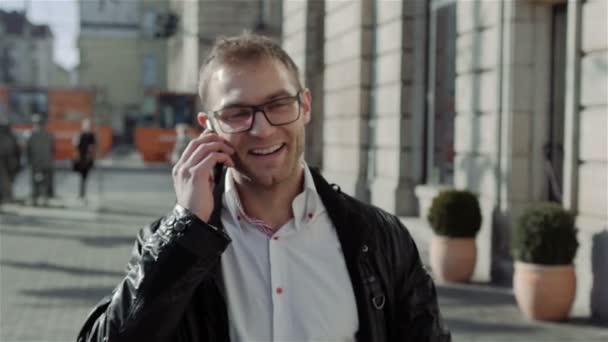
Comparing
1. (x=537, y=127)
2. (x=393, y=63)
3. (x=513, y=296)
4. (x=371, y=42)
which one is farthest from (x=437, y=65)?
(x=513, y=296)

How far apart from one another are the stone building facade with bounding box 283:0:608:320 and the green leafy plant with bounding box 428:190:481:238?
50cm

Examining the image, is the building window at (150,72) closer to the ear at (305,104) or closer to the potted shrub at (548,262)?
the potted shrub at (548,262)

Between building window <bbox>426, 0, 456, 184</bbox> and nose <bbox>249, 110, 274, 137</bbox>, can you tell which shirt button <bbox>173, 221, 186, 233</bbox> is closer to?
nose <bbox>249, 110, 274, 137</bbox>

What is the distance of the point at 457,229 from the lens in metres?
9.77

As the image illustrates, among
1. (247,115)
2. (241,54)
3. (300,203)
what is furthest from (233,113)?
(300,203)

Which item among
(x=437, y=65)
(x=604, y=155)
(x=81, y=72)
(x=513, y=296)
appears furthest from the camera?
(x=81, y=72)

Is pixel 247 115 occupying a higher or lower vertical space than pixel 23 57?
lower

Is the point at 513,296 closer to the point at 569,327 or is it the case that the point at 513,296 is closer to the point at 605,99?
the point at 569,327

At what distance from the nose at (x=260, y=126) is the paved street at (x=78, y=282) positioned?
17.7 ft

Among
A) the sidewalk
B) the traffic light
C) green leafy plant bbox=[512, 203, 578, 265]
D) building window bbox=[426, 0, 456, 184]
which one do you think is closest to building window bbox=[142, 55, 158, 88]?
the traffic light

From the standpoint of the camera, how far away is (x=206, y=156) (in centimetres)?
219

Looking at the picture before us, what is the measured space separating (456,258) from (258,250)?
7705 mm

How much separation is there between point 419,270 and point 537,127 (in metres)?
8.14

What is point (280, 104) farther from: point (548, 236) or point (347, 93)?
point (347, 93)
